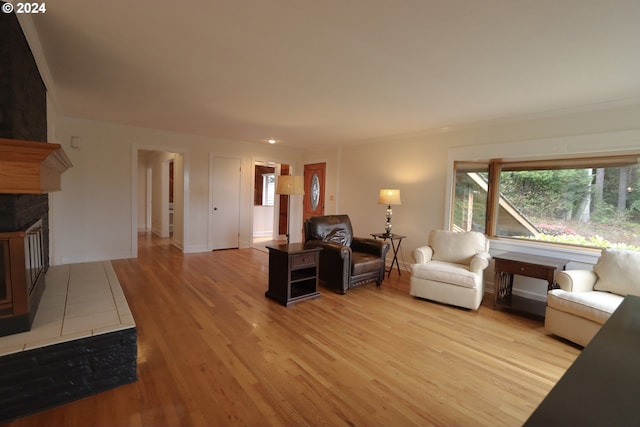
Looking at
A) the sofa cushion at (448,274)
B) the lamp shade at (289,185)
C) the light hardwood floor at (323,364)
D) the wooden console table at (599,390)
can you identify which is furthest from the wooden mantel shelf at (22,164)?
the sofa cushion at (448,274)

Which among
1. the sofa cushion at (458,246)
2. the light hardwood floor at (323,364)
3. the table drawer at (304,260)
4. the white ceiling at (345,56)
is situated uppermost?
the white ceiling at (345,56)

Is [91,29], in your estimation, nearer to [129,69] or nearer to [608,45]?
[129,69]

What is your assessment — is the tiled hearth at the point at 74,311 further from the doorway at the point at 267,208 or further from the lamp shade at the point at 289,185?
the doorway at the point at 267,208

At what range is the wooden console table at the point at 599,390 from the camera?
25.4 inches

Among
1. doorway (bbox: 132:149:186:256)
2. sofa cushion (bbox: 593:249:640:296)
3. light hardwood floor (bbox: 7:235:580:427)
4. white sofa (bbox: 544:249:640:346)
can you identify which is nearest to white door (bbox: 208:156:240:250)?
doorway (bbox: 132:149:186:256)

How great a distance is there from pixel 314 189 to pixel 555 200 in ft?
14.9

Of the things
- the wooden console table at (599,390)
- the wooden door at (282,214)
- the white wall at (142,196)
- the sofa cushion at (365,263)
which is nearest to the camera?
the wooden console table at (599,390)

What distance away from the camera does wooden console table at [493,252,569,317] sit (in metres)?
3.22

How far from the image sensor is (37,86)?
255cm

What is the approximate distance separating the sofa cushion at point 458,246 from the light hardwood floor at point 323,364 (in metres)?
0.65

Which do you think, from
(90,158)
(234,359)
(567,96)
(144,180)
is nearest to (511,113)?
(567,96)

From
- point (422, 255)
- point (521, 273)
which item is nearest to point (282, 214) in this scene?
point (422, 255)

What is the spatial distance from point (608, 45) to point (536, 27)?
67cm

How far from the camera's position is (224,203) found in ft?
21.2
